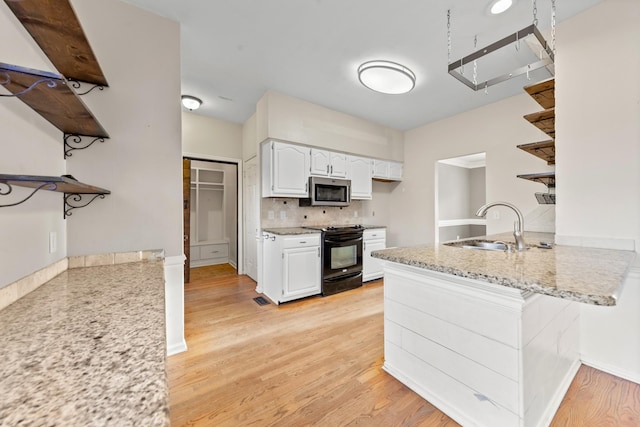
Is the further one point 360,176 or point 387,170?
point 387,170

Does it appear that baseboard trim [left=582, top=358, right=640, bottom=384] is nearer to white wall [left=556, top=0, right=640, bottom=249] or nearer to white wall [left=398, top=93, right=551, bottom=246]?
white wall [left=556, top=0, right=640, bottom=249]

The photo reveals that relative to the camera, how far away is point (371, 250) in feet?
13.2

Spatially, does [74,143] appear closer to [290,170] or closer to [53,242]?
[53,242]

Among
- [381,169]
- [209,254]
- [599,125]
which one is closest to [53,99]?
[599,125]

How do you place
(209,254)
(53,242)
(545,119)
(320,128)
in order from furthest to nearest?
(209,254) → (320,128) → (545,119) → (53,242)

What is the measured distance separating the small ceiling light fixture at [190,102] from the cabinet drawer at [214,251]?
9.22 ft

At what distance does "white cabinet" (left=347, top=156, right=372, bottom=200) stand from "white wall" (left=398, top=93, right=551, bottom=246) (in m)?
0.94

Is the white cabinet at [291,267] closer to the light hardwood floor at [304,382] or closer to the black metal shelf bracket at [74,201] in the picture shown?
the light hardwood floor at [304,382]

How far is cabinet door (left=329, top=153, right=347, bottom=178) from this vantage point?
3.86 metres

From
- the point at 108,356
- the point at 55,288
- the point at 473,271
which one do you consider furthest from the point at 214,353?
the point at 473,271

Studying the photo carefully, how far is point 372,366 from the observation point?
1920 millimetres

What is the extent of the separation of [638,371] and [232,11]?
12.7 feet

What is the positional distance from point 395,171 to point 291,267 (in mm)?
2763

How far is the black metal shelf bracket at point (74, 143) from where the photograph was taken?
5.42ft
